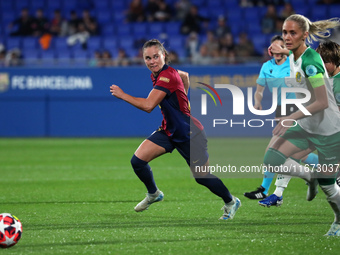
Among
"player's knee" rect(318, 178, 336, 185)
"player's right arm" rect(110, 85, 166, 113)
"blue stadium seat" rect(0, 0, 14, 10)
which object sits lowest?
"player's knee" rect(318, 178, 336, 185)

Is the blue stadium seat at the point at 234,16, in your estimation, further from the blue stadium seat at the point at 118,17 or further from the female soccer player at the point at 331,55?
the female soccer player at the point at 331,55

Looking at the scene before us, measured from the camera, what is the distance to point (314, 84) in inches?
220

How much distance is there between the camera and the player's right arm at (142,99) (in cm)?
607

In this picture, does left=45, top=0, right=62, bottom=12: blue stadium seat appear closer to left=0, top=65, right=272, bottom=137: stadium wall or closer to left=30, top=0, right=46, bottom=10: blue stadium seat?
left=30, top=0, right=46, bottom=10: blue stadium seat

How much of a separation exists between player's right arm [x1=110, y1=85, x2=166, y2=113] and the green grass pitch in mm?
1323

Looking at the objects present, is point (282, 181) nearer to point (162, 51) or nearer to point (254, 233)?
point (254, 233)

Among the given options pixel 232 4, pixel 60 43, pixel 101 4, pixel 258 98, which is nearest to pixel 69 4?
pixel 101 4

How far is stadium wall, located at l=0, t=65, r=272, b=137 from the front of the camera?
20.0 m

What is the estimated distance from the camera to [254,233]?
6055 millimetres

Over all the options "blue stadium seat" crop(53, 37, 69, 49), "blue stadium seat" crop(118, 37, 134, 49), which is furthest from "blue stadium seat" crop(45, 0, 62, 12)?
"blue stadium seat" crop(118, 37, 134, 49)

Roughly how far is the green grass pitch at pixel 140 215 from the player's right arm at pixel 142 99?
1.32m

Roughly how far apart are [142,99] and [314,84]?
5.97ft

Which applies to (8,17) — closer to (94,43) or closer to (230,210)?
(94,43)

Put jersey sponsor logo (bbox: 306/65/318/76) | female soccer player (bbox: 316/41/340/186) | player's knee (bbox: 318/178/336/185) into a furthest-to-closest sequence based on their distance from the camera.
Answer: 1. female soccer player (bbox: 316/41/340/186)
2. player's knee (bbox: 318/178/336/185)
3. jersey sponsor logo (bbox: 306/65/318/76)
